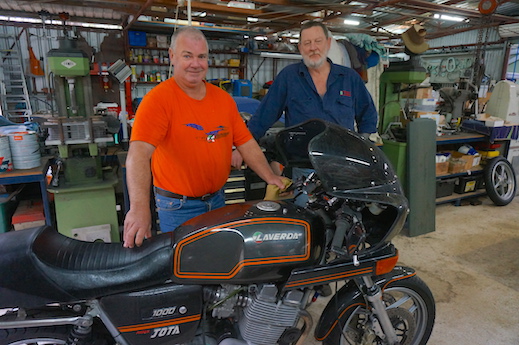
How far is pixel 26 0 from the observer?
3566 mm

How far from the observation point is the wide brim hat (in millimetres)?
3691

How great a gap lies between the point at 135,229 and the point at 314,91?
4.62 ft

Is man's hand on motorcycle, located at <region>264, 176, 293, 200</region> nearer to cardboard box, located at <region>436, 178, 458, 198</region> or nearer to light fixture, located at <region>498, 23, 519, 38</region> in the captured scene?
cardboard box, located at <region>436, 178, 458, 198</region>

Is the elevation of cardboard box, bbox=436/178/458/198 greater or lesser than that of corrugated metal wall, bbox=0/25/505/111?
lesser

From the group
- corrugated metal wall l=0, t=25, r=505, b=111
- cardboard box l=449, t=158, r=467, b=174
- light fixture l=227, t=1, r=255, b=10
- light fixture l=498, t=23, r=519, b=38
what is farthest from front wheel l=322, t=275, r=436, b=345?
light fixture l=498, t=23, r=519, b=38

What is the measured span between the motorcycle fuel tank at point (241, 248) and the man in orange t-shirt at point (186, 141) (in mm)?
320

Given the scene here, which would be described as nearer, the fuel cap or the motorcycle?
the motorcycle

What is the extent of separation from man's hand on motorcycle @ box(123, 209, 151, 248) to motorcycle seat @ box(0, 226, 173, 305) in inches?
1.0

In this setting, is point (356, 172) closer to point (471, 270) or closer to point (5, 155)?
point (471, 270)

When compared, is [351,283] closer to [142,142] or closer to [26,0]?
[142,142]

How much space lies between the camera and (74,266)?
1.13 meters

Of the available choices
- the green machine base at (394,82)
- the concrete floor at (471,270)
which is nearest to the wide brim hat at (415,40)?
the green machine base at (394,82)

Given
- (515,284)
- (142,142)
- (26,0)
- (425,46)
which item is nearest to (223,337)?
(142,142)

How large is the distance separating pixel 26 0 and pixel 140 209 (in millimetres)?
3539
